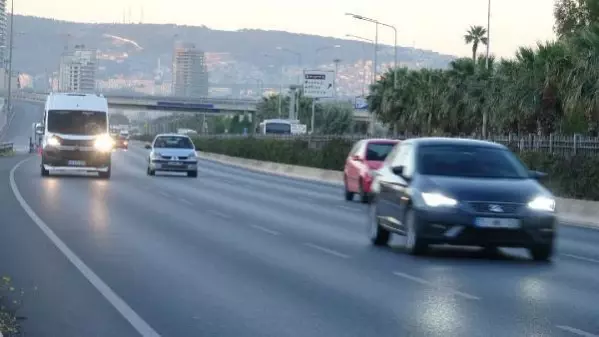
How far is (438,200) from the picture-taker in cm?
1942

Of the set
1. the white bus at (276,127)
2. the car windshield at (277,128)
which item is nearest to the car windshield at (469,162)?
the white bus at (276,127)

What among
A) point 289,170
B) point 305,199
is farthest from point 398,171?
point 289,170

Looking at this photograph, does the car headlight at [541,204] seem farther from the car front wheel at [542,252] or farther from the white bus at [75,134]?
the white bus at [75,134]

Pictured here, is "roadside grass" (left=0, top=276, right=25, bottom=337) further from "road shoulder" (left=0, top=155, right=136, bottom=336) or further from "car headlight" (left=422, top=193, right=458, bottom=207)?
"car headlight" (left=422, top=193, right=458, bottom=207)

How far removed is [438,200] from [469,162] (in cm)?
139

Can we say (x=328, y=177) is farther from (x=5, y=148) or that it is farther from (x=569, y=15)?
(x=5, y=148)

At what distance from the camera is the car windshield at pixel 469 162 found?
20.4 m

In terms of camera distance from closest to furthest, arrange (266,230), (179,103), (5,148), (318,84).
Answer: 1. (266,230)
2. (5,148)
3. (318,84)
4. (179,103)

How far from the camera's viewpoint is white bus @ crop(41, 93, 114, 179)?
4747cm

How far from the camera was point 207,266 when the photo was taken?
17.9m

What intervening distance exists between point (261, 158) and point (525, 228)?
69165mm

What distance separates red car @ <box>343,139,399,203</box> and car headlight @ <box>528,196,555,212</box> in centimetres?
1884

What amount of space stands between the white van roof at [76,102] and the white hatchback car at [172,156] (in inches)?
256

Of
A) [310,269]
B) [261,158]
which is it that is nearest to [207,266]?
[310,269]
